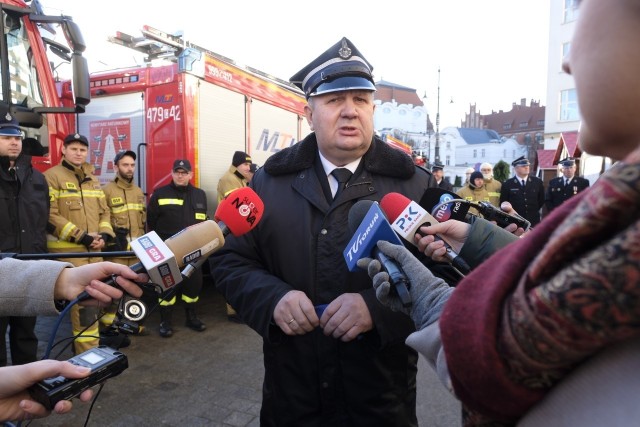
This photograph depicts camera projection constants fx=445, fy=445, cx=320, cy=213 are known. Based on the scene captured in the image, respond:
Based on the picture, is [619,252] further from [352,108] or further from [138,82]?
[138,82]

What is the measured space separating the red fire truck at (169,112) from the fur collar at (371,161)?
368 centimetres

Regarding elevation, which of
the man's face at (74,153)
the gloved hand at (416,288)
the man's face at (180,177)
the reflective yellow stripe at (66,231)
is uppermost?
the man's face at (74,153)

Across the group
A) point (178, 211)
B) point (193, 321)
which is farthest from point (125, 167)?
point (193, 321)

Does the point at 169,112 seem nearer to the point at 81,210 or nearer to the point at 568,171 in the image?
the point at 81,210

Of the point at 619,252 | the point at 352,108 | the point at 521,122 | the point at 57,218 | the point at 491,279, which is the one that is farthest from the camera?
the point at 521,122

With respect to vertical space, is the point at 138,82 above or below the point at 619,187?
above

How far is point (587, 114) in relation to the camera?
25.9 inches

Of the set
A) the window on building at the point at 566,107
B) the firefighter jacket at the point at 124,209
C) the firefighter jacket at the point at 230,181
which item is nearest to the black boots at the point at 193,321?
the firefighter jacket at the point at 124,209

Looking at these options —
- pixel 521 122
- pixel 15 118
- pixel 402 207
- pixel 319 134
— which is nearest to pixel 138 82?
pixel 15 118

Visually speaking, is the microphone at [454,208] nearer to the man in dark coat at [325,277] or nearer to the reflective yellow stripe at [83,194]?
the man in dark coat at [325,277]

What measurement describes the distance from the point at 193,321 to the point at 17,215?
2371 millimetres

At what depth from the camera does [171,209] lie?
5.47 m

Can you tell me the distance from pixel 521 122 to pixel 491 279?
261 ft

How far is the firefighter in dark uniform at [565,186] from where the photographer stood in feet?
30.2
